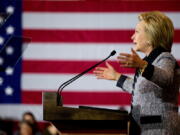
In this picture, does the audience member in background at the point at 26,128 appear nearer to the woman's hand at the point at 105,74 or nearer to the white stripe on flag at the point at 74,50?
the white stripe on flag at the point at 74,50

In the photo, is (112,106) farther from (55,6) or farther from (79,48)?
(55,6)

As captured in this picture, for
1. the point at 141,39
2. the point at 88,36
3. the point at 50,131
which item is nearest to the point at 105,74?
the point at 141,39

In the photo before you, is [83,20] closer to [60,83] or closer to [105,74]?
[60,83]

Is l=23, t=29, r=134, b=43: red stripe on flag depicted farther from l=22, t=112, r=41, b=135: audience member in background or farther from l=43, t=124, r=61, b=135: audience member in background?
l=43, t=124, r=61, b=135: audience member in background

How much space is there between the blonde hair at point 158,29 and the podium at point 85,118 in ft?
1.16

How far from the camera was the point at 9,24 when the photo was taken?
510 cm

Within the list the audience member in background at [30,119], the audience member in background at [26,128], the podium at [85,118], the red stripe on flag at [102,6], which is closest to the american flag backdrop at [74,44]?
the red stripe on flag at [102,6]

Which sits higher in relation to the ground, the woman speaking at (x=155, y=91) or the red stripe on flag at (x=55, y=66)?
the woman speaking at (x=155, y=91)

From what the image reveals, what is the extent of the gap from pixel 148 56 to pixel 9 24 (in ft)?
10.7

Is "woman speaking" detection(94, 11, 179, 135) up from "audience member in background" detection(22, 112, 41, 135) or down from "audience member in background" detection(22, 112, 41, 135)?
up

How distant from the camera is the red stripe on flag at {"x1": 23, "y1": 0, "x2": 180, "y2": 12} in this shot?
491 cm

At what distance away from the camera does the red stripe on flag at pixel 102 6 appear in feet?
16.1

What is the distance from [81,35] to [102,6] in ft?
1.17

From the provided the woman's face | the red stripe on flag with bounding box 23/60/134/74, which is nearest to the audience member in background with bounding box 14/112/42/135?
the red stripe on flag with bounding box 23/60/134/74
